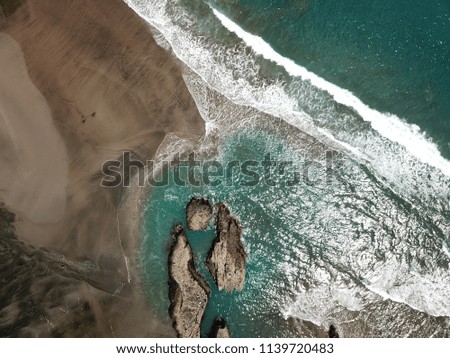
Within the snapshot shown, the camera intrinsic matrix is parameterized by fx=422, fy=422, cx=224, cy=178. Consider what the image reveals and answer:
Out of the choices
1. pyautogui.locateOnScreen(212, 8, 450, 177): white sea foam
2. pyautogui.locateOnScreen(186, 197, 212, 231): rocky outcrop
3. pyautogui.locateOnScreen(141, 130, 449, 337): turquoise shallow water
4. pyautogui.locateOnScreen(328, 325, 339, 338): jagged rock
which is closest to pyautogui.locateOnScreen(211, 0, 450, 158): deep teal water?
pyautogui.locateOnScreen(212, 8, 450, 177): white sea foam

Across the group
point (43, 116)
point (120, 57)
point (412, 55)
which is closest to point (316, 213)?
point (412, 55)

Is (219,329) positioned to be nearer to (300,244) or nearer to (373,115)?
(300,244)

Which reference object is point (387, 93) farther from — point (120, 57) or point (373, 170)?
point (120, 57)

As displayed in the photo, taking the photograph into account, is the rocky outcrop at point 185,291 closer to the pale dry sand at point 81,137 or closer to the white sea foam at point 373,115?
the pale dry sand at point 81,137

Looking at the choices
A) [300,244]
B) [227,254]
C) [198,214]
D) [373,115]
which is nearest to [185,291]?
Answer: [227,254]

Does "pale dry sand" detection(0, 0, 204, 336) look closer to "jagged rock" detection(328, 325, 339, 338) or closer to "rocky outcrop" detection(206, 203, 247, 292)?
"rocky outcrop" detection(206, 203, 247, 292)

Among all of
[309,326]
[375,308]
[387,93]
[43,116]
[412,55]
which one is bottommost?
[309,326]
